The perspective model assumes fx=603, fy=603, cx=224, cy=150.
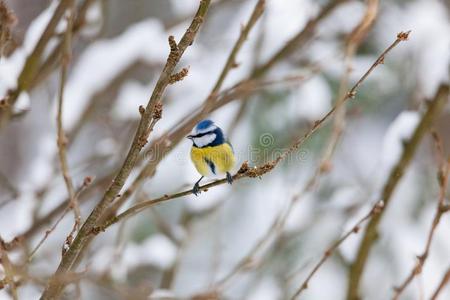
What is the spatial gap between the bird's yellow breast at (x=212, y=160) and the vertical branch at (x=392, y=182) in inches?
36.4

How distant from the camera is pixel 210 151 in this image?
1459 millimetres

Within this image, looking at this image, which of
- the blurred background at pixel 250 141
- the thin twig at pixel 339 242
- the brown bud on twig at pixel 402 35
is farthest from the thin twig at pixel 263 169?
the blurred background at pixel 250 141

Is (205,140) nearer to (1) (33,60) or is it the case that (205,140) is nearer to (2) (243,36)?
(2) (243,36)

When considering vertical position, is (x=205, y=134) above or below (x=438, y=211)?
above

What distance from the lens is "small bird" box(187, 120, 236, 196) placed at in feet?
4.67

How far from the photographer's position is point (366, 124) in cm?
586

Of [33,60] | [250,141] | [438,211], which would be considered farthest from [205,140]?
[250,141]

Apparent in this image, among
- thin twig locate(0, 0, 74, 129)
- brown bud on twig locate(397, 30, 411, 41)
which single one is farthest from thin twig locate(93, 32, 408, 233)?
thin twig locate(0, 0, 74, 129)

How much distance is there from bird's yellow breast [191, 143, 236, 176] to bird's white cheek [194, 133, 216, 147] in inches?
0.8

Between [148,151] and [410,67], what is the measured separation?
4.16 meters

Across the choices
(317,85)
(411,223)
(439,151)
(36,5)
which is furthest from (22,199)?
(411,223)

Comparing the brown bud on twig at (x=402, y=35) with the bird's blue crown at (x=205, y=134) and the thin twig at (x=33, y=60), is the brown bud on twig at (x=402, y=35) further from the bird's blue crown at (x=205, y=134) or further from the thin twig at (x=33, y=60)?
the thin twig at (x=33, y=60)

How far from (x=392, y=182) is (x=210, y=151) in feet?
3.39

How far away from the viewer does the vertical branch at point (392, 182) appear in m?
2.23
